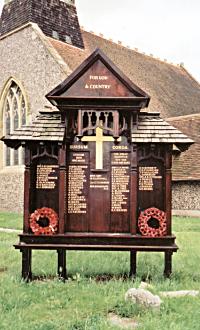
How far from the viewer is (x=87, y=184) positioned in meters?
7.33

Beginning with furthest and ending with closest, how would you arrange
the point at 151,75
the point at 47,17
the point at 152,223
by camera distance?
the point at 151,75
the point at 47,17
the point at 152,223

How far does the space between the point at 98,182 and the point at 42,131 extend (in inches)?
44.4

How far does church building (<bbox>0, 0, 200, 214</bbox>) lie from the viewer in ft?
67.7

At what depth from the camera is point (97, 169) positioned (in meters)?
7.31

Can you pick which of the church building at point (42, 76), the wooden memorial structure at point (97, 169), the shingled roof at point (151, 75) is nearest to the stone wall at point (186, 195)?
the church building at point (42, 76)

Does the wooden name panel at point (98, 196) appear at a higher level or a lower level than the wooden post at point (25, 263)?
higher

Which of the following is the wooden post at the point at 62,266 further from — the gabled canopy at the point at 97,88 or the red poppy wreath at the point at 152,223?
the gabled canopy at the point at 97,88

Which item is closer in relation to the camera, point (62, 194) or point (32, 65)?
point (62, 194)

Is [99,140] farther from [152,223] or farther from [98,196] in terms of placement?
[152,223]

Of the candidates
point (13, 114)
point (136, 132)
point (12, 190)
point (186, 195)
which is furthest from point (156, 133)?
point (13, 114)

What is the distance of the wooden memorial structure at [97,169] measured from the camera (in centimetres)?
711

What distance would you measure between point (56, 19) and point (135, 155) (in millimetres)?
18804

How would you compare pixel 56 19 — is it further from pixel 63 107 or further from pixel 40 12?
pixel 63 107

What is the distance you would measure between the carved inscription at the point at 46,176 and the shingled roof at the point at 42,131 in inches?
18.0
